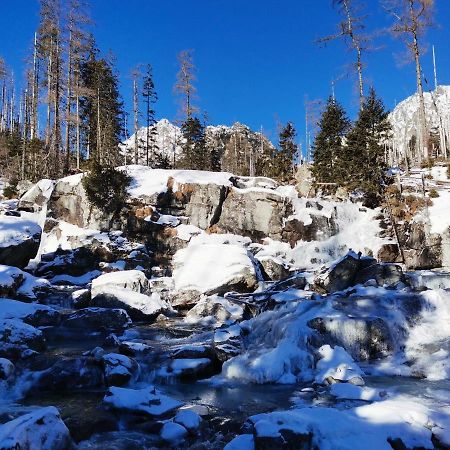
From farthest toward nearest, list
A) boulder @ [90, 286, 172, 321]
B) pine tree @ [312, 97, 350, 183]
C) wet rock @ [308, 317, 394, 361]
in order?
pine tree @ [312, 97, 350, 183], boulder @ [90, 286, 172, 321], wet rock @ [308, 317, 394, 361]

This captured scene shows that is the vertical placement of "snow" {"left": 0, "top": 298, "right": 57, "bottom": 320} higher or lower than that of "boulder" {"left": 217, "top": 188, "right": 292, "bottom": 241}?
lower

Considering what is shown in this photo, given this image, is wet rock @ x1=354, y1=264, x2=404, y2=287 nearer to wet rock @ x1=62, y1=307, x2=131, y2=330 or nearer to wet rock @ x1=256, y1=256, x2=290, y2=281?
wet rock @ x1=256, y1=256, x2=290, y2=281

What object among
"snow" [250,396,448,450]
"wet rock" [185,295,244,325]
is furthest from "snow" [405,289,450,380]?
"wet rock" [185,295,244,325]

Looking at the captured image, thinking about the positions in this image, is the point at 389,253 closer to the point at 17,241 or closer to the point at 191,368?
the point at 191,368

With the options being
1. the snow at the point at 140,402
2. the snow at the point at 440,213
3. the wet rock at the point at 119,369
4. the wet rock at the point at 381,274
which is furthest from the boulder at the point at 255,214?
the snow at the point at 140,402

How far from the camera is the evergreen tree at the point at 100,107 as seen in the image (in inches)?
1262

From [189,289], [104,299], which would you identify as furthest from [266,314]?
[104,299]

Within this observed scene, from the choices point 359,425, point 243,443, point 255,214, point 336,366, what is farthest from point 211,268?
point 243,443

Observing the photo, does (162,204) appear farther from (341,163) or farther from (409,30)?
(409,30)

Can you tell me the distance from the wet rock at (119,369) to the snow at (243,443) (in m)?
3.90

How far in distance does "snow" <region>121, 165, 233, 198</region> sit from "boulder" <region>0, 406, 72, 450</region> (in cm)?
2034

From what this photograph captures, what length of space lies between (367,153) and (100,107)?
2125cm

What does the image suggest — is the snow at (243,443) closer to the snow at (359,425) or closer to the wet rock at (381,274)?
the snow at (359,425)

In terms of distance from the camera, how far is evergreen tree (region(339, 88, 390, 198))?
2488cm
